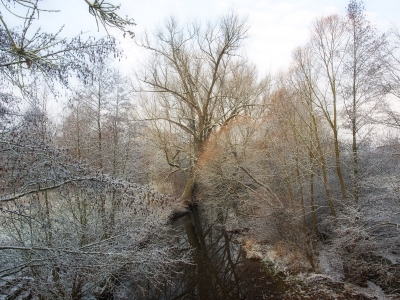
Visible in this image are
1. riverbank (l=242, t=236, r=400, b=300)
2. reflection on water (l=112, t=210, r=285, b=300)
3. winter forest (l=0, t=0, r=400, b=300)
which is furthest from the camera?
reflection on water (l=112, t=210, r=285, b=300)

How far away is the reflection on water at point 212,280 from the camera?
7677 millimetres

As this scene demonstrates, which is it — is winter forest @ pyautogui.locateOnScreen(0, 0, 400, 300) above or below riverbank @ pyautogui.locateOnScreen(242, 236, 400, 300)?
above

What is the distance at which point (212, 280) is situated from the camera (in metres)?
8.69

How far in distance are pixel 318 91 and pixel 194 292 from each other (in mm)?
7547

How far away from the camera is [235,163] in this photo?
44.4 ft

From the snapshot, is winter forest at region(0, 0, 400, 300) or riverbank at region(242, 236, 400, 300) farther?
riverbank at region(242, 236, 400, 300)

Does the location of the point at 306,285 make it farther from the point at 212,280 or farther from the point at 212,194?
the point at 212,194

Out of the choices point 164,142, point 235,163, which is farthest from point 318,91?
point 164,142

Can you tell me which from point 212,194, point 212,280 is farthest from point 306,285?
point 212,194

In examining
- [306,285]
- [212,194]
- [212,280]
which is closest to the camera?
[306,285]

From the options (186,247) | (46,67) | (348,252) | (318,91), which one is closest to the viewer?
(46,67)

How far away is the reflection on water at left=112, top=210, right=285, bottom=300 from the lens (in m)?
7.68

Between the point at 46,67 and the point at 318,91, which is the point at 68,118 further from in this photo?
the point at 318,91

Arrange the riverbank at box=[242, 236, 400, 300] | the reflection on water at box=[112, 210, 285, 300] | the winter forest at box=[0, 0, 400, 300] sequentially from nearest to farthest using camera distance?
the winter forest at box=[0, 0, 400, 300], the riverbank at box=[242, 236, 400, 300], the reflection on water at box=[112, 210, 285, 300]
